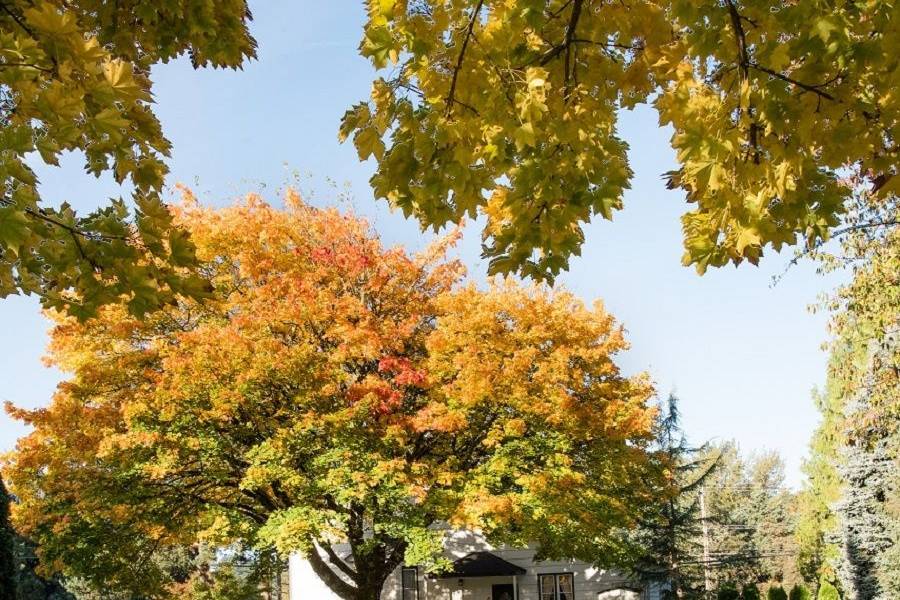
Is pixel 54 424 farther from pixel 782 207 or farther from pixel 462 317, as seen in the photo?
pixel 782 207

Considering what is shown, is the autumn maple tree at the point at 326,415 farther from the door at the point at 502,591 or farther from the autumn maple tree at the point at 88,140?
the autumn maple tree at the point at 88,140

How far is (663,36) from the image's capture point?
3.91 metres

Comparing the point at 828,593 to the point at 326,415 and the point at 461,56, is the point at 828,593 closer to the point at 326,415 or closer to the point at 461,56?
the point at 326,415

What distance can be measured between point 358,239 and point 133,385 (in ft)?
19.4

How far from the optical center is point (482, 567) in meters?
23.6

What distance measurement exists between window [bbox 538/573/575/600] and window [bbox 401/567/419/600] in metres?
4.13

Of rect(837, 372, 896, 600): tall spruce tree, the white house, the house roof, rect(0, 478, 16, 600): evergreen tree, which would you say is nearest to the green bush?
rect(837, 372, 896, 600): tall spruce tree

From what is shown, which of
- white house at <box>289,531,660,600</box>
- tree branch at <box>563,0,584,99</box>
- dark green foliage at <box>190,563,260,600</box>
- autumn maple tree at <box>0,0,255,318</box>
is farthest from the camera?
white house at <box>289,531,660,600</box>

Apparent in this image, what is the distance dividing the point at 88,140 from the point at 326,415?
10.6m

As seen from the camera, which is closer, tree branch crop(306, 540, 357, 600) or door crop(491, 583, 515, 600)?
tree branch crop(306, 540, 357, 600)

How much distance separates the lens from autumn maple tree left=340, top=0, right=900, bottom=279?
3.19m

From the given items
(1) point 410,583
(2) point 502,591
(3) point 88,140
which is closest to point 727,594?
(2) point 502,591

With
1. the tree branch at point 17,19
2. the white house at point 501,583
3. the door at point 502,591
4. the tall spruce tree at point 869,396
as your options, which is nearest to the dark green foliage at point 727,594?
the white house at point 501,583

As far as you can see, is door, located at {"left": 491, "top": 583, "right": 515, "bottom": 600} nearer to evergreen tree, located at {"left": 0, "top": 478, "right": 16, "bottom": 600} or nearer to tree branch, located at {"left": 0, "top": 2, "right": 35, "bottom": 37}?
evergreen tree, located at {"left": 0, "top": 478, "right": 16, "bottom": 600}
